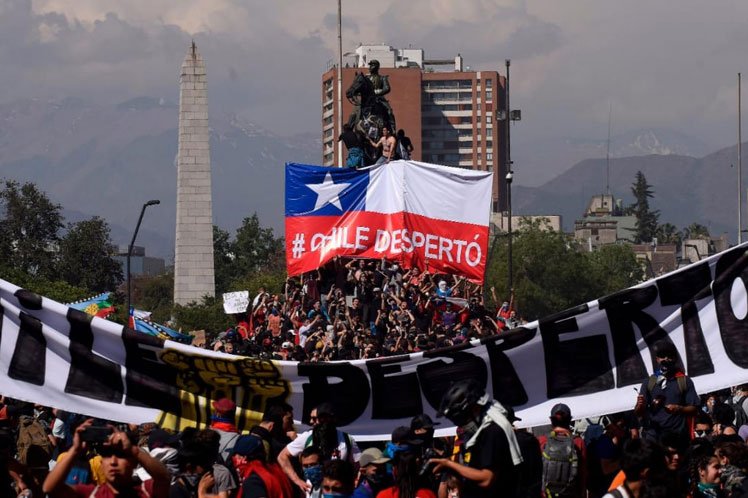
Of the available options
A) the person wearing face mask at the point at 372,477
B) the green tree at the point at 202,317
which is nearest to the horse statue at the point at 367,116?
the person wearing face mask at the point at 372,477

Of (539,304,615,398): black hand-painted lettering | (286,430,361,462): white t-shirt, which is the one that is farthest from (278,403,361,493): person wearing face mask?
(539,304,615,398): black hand-painted lettering

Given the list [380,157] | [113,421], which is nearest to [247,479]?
[113,421]

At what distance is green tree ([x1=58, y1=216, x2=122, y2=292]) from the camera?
9581 centimetres

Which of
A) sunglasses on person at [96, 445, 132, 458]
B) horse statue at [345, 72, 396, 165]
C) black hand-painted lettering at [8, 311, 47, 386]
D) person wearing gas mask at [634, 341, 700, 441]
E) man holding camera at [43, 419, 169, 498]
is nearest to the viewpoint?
man holding camera at [43, 419, 169, 498]

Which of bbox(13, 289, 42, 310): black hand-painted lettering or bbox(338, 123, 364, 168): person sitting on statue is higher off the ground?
bbox(338, 123, 364, 168): person sitting on statue

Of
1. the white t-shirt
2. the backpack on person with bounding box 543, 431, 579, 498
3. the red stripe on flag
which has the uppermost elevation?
the red stripe on flag

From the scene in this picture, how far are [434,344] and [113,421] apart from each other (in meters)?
14.1

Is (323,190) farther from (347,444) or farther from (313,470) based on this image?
(313,470)

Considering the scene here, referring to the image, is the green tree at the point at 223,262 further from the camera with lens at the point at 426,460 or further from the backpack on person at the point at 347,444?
the camera with lens at the point at 426,460

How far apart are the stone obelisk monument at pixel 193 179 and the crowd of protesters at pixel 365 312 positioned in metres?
28.6

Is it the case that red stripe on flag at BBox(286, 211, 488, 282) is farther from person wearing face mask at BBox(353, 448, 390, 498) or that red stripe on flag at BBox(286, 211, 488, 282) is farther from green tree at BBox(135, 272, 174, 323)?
green tree at BBox(135, 272, 174, 323)

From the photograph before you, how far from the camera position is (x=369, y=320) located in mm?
31781

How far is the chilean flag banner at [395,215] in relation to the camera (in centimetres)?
2800

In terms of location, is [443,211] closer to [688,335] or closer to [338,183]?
[338,183]
